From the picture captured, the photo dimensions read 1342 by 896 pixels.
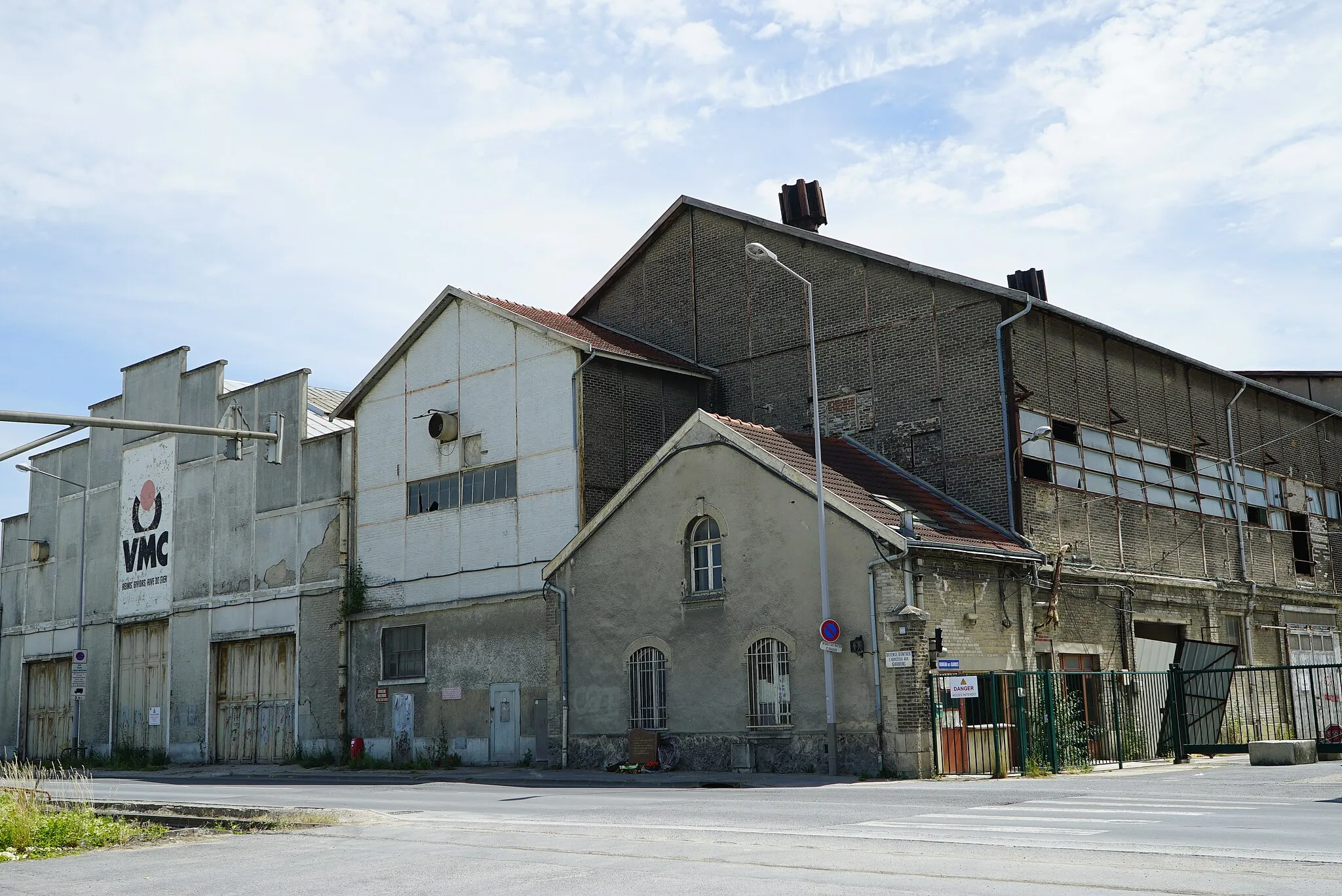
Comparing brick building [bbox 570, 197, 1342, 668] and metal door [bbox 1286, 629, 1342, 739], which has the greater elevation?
brick building [bbox 570, 197, 1342, 668]

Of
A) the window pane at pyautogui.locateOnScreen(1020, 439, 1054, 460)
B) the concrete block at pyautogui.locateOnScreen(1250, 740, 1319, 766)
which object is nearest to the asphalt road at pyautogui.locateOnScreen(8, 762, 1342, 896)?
the concrete block at pyautogui.locateOnScreen(1250, 740, 1319, 766)

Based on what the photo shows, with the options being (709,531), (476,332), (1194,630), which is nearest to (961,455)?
(709,531)

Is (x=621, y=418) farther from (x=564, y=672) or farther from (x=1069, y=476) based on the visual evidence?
(x=1069, y=476)

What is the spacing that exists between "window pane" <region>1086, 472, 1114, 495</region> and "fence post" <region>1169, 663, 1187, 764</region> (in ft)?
15.9

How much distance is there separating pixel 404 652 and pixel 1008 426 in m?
16.3

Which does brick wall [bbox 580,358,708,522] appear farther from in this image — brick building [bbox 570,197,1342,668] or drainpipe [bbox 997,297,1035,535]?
drainpipe [bbox 997,297,1035,535]

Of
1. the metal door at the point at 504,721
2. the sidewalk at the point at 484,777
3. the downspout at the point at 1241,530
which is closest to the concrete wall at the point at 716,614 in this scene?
the sidewalk at the point at 484,777

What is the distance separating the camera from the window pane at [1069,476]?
2821cm

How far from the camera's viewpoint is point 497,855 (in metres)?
11.2

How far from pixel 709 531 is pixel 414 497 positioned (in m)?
10.7

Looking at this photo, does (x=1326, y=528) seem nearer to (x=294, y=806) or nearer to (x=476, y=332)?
(x=476, y=332)

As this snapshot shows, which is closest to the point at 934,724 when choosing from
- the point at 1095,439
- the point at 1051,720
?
the point at 1051,720

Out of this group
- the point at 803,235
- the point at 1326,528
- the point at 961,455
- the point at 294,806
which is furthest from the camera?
→ the point at 1326,528

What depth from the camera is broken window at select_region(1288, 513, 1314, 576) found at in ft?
121
